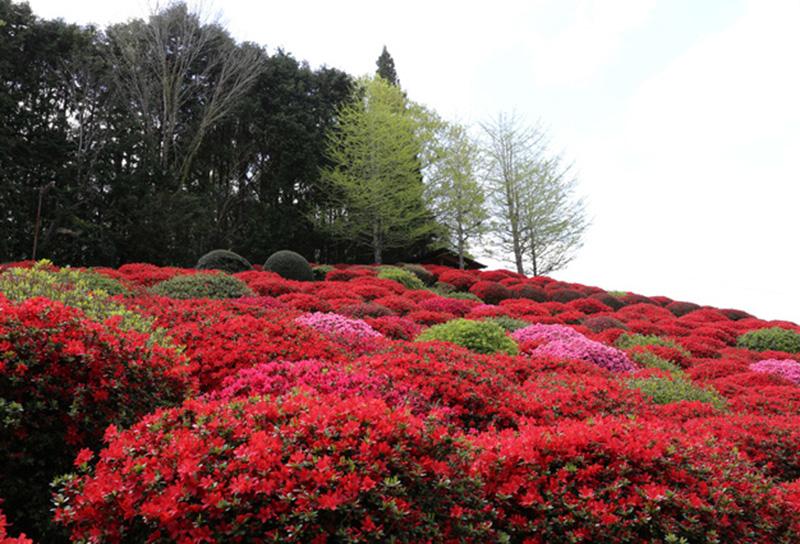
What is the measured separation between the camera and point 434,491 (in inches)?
105

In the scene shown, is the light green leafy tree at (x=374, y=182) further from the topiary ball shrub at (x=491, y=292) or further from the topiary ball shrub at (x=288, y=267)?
the topiary ball shrub at (x=288, y=267)

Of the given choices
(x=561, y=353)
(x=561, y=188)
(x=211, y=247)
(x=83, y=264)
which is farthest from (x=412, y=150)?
(x=561, y=353)

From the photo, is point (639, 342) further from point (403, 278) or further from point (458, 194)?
point (458, 194)

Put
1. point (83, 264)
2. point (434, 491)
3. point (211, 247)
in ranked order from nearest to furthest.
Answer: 1. point (434, 491)
2. point (83, 264)
3. point (211, 247)

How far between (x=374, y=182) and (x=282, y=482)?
80.3 feet

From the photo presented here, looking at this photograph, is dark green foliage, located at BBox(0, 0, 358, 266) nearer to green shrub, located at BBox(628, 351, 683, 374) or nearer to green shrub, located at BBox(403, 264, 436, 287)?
green shrub, located at BBox(403, 264, 436, 287)

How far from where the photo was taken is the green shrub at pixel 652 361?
8633 mm

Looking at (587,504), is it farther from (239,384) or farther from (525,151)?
(525,151)

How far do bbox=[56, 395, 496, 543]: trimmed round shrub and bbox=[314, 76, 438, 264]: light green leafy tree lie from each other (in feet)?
77.5

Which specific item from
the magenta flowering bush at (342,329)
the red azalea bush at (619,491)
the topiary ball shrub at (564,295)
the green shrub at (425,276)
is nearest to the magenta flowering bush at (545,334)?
the magenta flowering bush at (342,329)

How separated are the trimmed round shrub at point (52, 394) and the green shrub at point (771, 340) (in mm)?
13873

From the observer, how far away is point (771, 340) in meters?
13.4

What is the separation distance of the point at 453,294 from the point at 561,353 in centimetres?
1003

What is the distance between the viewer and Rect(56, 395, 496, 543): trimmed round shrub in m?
2.26
